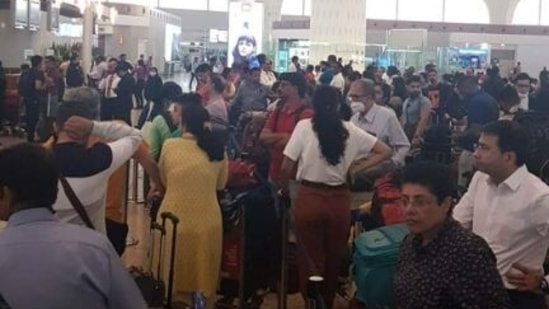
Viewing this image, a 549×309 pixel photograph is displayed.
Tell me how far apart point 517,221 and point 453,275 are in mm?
731

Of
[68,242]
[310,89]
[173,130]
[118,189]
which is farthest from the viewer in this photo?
[310,89]

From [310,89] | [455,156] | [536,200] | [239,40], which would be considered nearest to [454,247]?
[536,200]

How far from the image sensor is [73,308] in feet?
7.84

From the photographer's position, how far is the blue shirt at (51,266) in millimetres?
2361

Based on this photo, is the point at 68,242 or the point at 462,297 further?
the point at 462,297

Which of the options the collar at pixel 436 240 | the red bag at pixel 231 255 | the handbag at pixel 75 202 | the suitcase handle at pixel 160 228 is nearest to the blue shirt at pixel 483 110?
the red bag at pixel 231 255

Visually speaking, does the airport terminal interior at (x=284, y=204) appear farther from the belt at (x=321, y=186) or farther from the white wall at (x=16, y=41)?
the white wall at (x=16, y=41)

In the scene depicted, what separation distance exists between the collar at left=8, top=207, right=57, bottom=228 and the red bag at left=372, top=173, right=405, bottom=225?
279 centimetres

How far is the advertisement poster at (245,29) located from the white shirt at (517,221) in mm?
18198

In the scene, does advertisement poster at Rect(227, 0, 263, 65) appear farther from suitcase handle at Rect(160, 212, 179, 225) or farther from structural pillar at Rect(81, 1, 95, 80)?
suitcase handle at Rect(160, 212, 179, 225)

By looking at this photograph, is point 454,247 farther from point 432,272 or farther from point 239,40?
point 239,40

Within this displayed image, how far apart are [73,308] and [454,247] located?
3.82 feet

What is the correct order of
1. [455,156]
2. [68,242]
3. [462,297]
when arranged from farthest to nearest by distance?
[455,156]
[462,297]
[68,242]

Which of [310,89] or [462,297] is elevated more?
[310,89]
